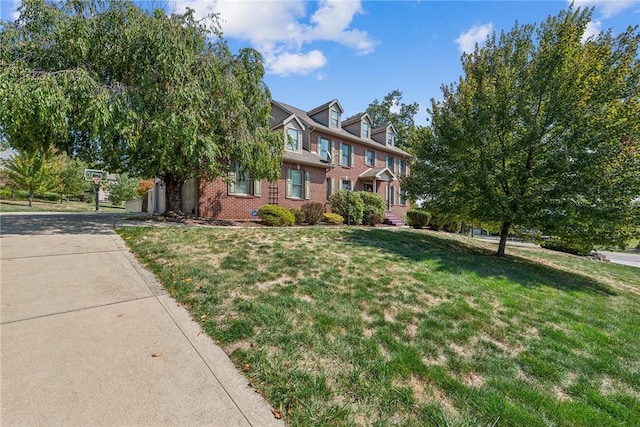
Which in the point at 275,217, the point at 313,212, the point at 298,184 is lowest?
the point at 275,217

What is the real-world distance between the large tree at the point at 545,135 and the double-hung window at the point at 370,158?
12.0 meters

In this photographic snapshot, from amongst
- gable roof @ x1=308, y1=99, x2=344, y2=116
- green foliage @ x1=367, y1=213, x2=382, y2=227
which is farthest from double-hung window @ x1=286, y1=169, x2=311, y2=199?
gable roof @ x1=308, y1=99, x2=344, y2=116

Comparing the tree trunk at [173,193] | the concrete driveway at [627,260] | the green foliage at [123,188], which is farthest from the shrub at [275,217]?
the green foliage at [123,188]

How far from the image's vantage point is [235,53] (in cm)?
1112

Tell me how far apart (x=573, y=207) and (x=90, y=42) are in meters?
14.9

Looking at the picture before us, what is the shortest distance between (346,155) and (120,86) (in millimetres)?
14529

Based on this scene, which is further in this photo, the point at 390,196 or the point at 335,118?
the point at 390,196

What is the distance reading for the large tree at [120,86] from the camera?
7.36 meters

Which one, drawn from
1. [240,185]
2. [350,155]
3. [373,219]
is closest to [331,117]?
[350,155]

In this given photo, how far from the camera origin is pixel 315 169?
1731cm

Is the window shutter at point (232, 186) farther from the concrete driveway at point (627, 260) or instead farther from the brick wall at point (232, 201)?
the concrete driveway at point (627, 260)

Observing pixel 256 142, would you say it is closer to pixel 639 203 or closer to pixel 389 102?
pixel 639 203

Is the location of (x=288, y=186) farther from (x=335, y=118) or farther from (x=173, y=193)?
(x=335, y=118)

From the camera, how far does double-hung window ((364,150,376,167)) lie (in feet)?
72.6
